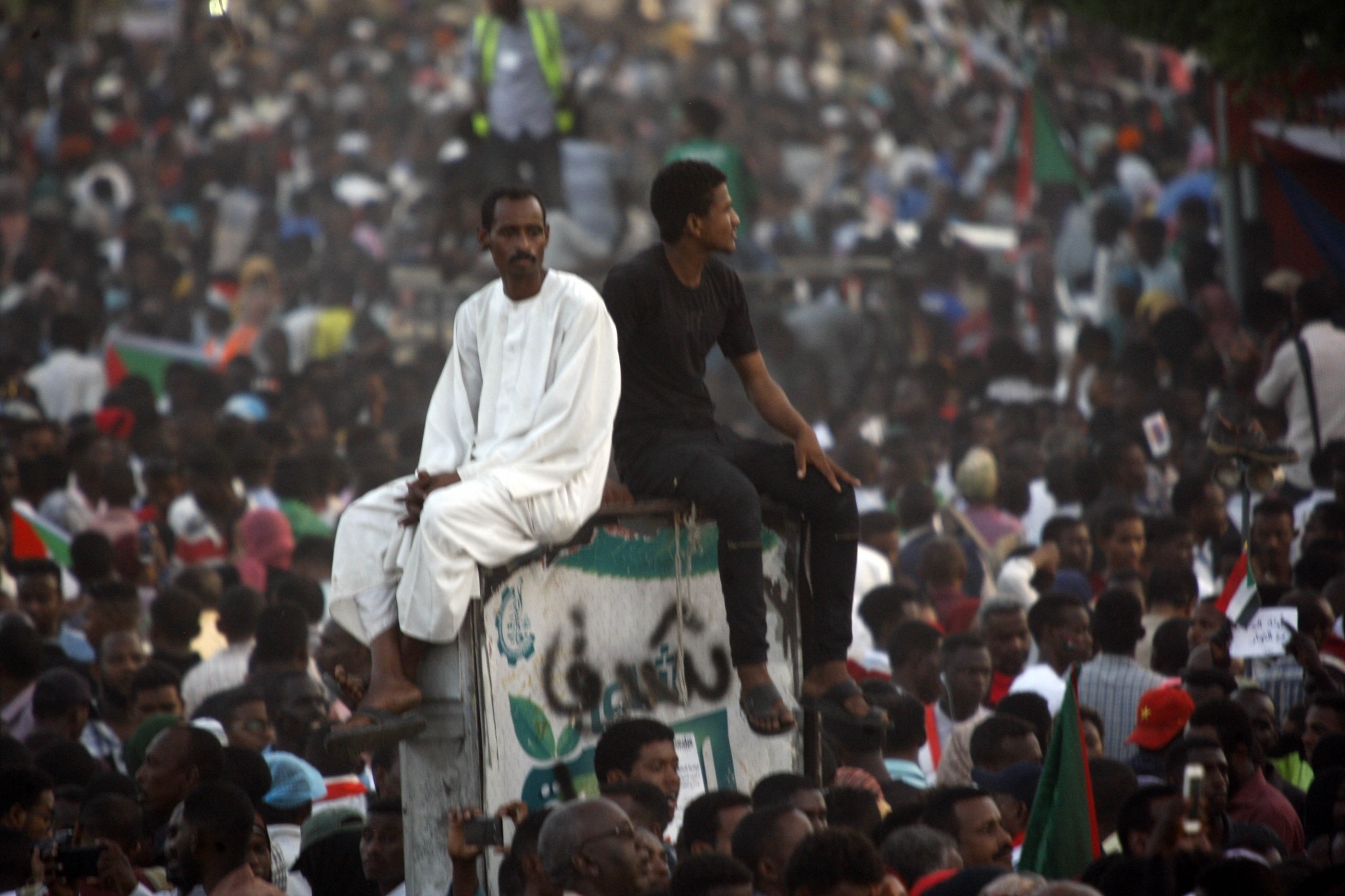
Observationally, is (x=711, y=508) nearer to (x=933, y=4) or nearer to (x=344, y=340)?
(x=344, y=340)

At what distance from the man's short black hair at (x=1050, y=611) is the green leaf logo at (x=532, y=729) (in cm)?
257

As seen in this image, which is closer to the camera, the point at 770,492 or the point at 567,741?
the point at 567,741

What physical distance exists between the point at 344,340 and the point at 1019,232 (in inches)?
227

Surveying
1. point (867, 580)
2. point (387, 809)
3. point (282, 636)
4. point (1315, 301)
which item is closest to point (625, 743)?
point (387, 809)

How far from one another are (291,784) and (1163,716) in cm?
297

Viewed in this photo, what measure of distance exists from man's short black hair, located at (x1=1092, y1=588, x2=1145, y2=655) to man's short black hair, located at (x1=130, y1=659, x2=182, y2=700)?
352 cm

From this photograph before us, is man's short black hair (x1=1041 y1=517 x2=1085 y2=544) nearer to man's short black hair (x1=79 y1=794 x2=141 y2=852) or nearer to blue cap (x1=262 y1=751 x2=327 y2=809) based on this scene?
blue cap (x1=262 y1=751 x2=327 y2=809)

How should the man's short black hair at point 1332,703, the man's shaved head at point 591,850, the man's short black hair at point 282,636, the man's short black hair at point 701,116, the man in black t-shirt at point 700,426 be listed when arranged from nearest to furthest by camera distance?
the man's shaved head at point 591,850
the man in black t-shirt at point 700,426
the man's short black hair at point 1332,703
the man's short black hair at point 282,636
the man's short black hair at point 701,116

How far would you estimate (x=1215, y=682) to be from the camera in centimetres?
690

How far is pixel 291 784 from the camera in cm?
686

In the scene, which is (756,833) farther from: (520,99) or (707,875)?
(520,99)

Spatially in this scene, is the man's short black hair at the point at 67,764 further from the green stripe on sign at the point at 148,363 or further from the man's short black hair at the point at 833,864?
the green stripe on sign at the point at 148,363

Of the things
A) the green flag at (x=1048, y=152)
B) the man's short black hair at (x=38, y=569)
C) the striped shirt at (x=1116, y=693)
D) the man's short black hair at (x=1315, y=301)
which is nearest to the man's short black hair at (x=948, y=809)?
the striped shirt at (x=1116, y=693)

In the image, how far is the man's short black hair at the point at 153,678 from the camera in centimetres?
770
